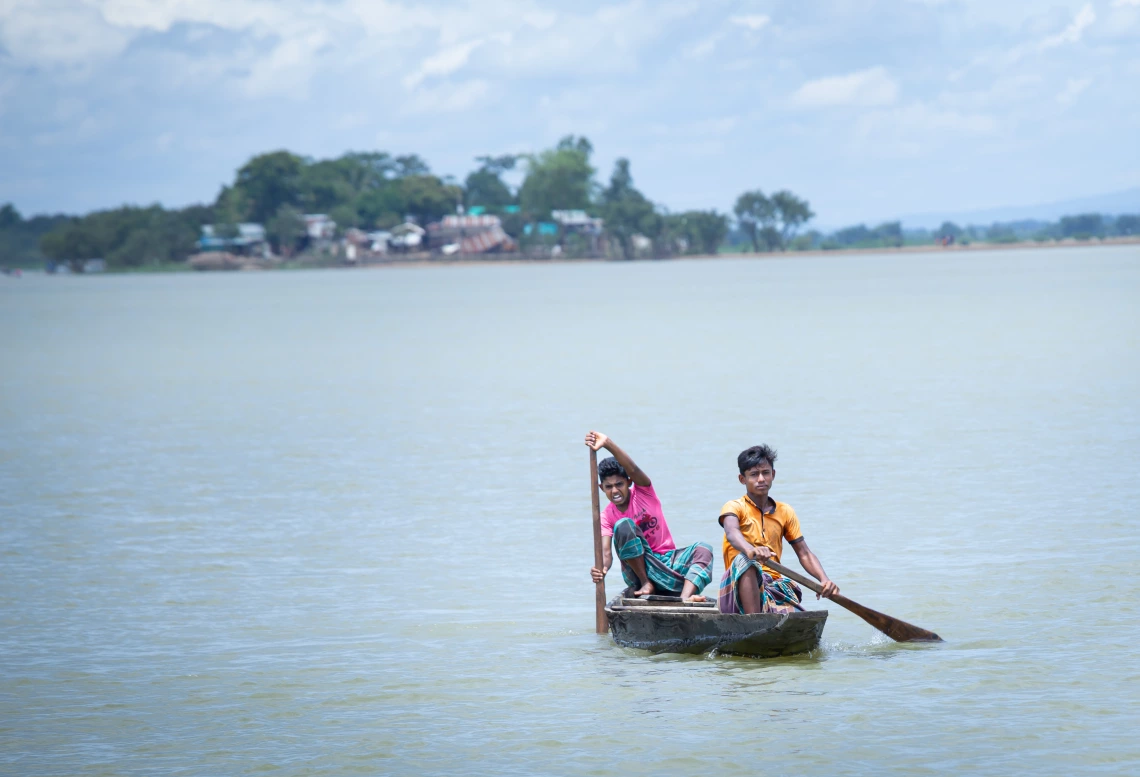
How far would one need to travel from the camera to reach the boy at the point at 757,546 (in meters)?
8.54

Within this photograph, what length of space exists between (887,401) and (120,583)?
13333 mm

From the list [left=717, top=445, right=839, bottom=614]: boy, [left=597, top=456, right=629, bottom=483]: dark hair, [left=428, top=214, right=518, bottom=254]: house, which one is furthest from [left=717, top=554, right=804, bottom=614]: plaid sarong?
[left=428, top=214, right=518, bottom=254]: house

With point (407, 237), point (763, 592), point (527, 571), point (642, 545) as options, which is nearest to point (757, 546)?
point (763, 592)

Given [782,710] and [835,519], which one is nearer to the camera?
[782,710]

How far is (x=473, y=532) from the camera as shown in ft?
43.7

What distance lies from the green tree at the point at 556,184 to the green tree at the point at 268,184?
76.5 ft

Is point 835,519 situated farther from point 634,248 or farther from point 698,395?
point 634,248

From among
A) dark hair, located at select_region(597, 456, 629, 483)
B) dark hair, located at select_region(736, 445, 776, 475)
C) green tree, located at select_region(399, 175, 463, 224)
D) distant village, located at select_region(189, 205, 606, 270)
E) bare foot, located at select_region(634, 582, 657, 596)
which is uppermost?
green tree, located at select_region(399, 175, 463, 224)

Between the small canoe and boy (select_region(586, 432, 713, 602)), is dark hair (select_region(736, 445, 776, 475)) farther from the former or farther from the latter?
the small canoe

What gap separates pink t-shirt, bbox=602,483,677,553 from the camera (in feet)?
30.6

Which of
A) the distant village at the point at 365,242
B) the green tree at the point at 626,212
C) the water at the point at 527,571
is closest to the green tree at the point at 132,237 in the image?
the distant village at the point at 365,242

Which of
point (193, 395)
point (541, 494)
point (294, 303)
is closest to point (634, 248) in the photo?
point (294, 303)

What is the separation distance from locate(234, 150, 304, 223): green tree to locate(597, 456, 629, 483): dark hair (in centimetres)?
14399

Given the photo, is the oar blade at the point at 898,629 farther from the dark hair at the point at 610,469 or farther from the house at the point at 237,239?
the house at the point at 237,239
